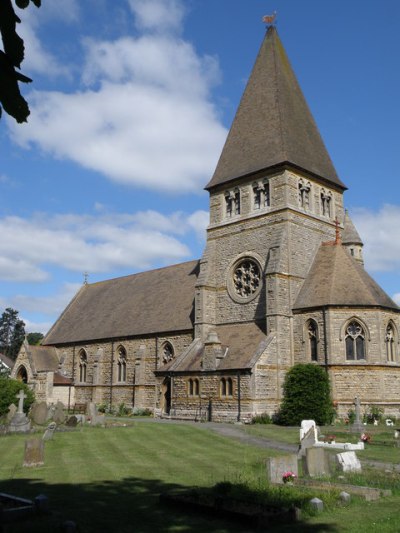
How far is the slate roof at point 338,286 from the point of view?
2973cm

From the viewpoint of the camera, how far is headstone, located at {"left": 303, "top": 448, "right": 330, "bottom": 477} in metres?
11.8

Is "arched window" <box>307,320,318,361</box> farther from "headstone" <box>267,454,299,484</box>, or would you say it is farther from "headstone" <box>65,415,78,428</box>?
"headstone" <box>267,454,299,484</box>

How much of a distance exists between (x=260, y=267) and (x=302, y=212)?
4.35m

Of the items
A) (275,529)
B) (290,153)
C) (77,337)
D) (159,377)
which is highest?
(290,153)

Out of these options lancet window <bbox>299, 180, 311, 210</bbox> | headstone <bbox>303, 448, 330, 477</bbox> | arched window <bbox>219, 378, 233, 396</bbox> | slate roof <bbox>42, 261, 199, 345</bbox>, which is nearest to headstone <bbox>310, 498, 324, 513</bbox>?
headstone <bbox>303, 448, 330, 477</bbox>

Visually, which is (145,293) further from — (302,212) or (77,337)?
(302,212)

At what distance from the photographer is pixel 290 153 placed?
1329 inches

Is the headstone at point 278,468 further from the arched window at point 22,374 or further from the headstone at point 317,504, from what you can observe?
the arched window at point 22,374

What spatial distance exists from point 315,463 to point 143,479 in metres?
3.86

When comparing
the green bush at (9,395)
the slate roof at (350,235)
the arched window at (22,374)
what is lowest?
the green bush at (9,395)

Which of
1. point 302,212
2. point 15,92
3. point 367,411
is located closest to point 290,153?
point 302,212

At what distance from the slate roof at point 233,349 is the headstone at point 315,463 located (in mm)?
16444

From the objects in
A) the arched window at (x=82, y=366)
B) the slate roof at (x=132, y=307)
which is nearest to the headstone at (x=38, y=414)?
the slate roof at (x=132, y=307)

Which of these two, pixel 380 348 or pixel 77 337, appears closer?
pixel 380 348
